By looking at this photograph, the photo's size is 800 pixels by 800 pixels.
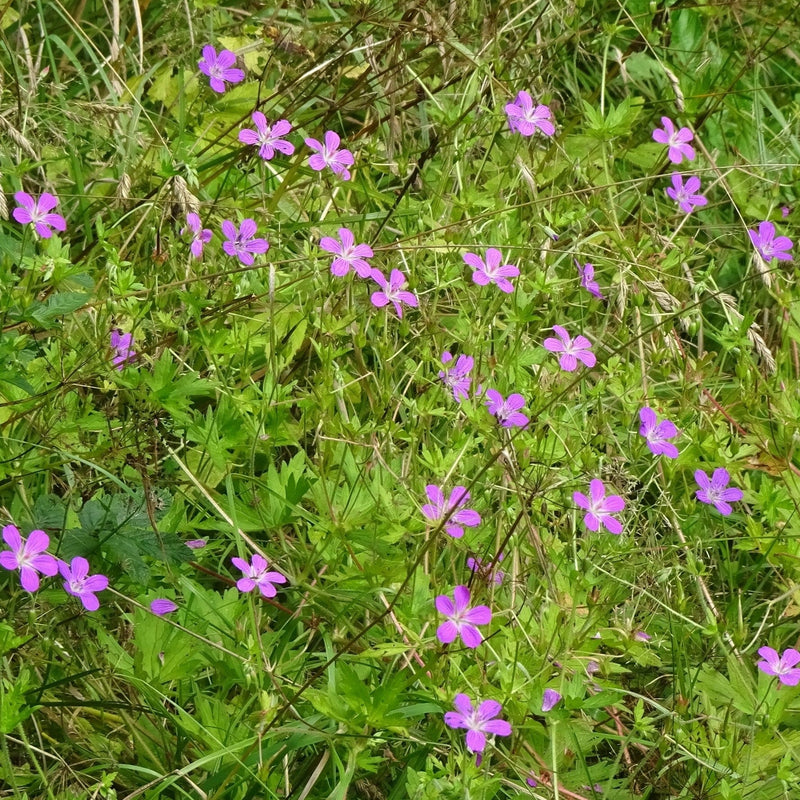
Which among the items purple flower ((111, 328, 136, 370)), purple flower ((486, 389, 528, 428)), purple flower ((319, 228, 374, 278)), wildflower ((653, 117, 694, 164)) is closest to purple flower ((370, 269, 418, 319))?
purple flower ((319, 228, 374, 278))

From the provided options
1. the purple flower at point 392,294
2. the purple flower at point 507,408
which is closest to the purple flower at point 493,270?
the purple flower at point 392,294

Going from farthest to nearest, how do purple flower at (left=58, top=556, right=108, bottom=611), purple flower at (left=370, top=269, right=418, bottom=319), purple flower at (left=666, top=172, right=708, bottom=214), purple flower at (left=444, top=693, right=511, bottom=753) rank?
purple flower at (left=666, top=172, right=708, bottom=214) → purple flower at (left=370, top=269, right=418, bottom=319) → purple flower at (left=58, top=556, right=108, bottom=611) → purple flower at (left=444, top=693, right=511, bottom=753)

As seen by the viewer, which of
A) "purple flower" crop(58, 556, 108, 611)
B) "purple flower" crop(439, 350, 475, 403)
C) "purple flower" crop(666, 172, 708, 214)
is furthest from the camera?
"purple flower" crop(666, 172, 708, 214)

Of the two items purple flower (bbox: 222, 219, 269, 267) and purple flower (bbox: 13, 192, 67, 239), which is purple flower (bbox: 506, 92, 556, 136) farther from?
purple flower (bbox: 13, 192, 67, 239)

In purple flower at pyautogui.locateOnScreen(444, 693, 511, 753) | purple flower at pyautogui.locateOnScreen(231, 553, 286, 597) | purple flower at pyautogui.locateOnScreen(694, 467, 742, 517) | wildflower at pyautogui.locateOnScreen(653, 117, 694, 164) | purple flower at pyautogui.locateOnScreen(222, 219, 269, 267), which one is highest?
purple flower at pyautogui.locateOnScreen(222, 219, 269, 267)

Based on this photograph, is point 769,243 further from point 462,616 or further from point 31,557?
point 31,557

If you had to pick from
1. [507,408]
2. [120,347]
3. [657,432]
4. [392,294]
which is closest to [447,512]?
[507,408]
